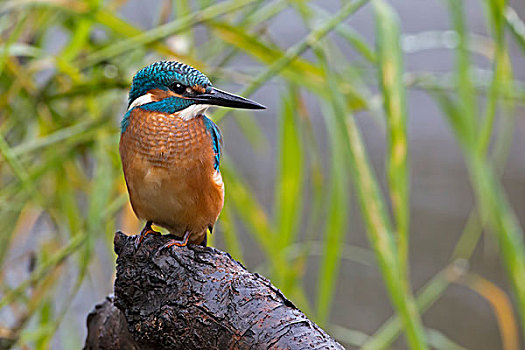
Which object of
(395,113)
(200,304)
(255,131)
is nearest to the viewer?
(200,304)

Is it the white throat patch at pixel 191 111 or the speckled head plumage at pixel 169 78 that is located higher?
the speckled head plumage at pixel 169 78

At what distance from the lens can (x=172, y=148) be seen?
452 mm

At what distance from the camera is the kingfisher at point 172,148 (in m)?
0.45

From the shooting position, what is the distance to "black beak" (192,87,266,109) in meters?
0.41

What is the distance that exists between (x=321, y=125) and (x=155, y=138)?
61.2 inches

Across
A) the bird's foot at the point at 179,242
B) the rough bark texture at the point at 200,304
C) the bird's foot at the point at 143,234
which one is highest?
the bird's foot at the point at 143,234

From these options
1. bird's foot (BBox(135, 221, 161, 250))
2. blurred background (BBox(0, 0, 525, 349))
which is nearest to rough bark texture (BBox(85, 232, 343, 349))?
bird's foot (BBox(135, 221, 161, 250))

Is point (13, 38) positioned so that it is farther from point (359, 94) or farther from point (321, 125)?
point (321, 125)

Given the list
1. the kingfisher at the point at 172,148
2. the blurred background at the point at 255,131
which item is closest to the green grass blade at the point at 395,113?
the blurred background at the point at 255,131

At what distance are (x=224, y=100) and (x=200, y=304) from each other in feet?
0.40

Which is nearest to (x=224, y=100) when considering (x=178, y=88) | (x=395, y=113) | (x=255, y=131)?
(x=178, y=88)

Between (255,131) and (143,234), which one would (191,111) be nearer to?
(143,234)

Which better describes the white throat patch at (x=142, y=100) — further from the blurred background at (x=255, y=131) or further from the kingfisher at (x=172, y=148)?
the blurred background at (x=255, y=131)

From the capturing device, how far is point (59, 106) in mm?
934
